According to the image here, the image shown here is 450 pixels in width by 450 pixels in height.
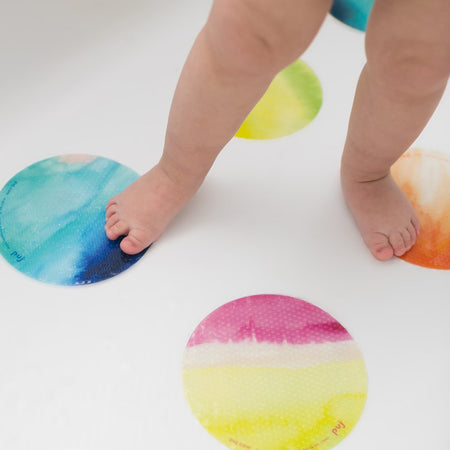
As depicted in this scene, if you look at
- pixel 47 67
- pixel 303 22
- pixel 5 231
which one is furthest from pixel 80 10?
pixel 303 22

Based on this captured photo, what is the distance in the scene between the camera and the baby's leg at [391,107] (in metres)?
0.56

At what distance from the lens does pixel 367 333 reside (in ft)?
2.23

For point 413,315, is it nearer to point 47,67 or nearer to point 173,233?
point 173,233

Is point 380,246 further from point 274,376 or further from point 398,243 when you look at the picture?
point 274,376

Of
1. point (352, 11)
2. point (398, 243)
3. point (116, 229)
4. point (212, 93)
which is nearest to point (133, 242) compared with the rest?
point (116, 229)

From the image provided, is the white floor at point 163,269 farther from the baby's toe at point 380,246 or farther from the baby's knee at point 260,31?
the baby's knee at point 260,31

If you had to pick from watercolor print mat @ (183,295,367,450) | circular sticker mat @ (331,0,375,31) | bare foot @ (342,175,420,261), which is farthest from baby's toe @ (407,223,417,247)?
circular sticker mat @ (331,0,375,31)

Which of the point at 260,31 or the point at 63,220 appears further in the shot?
the point at 63,220

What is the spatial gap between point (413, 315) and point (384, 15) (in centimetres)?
32

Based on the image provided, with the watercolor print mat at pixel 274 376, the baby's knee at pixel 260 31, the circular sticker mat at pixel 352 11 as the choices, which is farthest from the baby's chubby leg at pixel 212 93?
the circular sticker mat at pixel 352 11

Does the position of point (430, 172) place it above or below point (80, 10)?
below

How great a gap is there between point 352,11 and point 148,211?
1.76 ft

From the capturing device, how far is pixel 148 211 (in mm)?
708

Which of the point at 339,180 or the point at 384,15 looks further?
the point at 339,180
